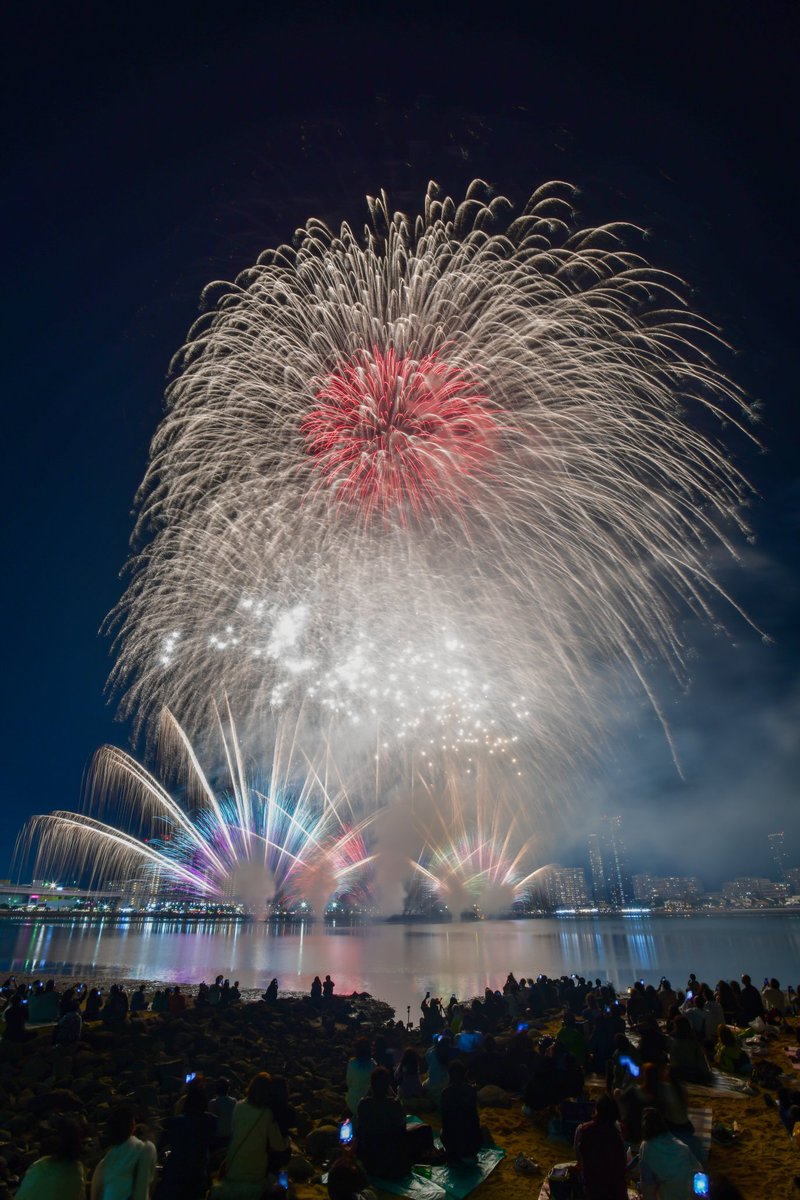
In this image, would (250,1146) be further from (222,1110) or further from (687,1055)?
(687,1055)

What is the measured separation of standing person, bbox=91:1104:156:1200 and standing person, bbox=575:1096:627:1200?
4130 mm

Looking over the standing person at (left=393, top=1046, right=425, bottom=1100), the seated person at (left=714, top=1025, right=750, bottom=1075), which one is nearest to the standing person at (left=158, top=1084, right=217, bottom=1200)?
the standing person at (left=393, top=1046, right=425, bottom=1100)

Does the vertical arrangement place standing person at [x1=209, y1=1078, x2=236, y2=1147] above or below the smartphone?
below

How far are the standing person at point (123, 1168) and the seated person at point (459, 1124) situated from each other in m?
3.90

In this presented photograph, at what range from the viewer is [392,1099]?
855 centimetres

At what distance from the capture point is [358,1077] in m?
10.5

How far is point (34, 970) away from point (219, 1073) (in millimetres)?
36409

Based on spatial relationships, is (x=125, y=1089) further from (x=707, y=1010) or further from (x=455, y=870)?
(x=455, y=870)

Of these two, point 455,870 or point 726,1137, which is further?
point 455,870

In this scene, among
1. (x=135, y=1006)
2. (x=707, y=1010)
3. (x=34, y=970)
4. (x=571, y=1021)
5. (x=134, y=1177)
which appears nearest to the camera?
(x=134, y=1177)

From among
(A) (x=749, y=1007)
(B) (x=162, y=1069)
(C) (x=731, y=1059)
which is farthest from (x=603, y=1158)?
(A) (x=749, y=1007)

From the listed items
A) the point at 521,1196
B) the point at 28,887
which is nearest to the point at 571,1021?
the point at 521,1196

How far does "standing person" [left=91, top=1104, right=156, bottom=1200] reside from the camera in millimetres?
6086

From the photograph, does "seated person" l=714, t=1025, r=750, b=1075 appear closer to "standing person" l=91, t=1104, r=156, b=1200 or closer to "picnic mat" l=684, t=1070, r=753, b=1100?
"picnic mat" l=684, t=1070, r=753, b=1100
